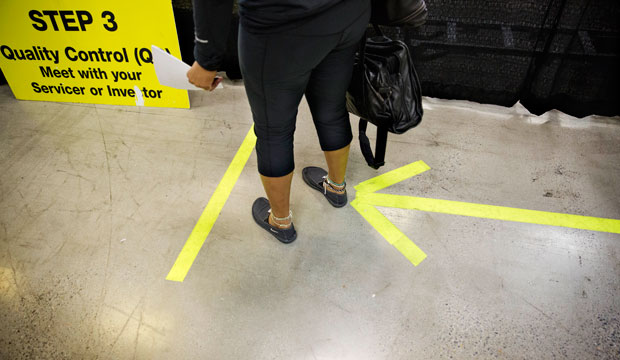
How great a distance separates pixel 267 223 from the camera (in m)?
1.90

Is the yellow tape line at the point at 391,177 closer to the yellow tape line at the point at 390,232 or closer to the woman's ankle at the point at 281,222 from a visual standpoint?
the yellow tape line at the point at 390,232

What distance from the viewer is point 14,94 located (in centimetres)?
294

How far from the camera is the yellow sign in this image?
7.93 ft

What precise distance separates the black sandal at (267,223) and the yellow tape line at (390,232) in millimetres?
446

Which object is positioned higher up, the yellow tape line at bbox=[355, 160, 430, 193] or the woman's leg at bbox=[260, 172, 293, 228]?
the woman's leg at bbox=[260, 172, 293, 228]

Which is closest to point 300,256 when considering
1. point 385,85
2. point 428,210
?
point 428,210

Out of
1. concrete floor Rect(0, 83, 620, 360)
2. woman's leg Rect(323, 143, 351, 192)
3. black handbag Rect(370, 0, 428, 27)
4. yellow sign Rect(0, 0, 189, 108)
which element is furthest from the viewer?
yellow sign Rect(0, 0, 189, 108)

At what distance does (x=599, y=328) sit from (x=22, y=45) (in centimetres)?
398

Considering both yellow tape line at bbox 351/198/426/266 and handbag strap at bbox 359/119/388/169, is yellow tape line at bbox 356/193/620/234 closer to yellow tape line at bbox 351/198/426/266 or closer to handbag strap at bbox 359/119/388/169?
yellow tape line at bbox 351/198/426/266

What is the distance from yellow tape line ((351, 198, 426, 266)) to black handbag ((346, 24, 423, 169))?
587 millimetres

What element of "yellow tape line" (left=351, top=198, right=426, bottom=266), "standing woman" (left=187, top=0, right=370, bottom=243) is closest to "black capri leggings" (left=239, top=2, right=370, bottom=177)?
"standing woman" (left=187, top=0, right=370, bottom=243)

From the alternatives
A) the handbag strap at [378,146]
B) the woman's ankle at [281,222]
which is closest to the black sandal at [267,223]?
the woman's ankle at [281,222]

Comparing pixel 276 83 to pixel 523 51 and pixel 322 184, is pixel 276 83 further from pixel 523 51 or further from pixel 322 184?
pixel 523 51

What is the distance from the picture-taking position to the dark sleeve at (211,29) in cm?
104
